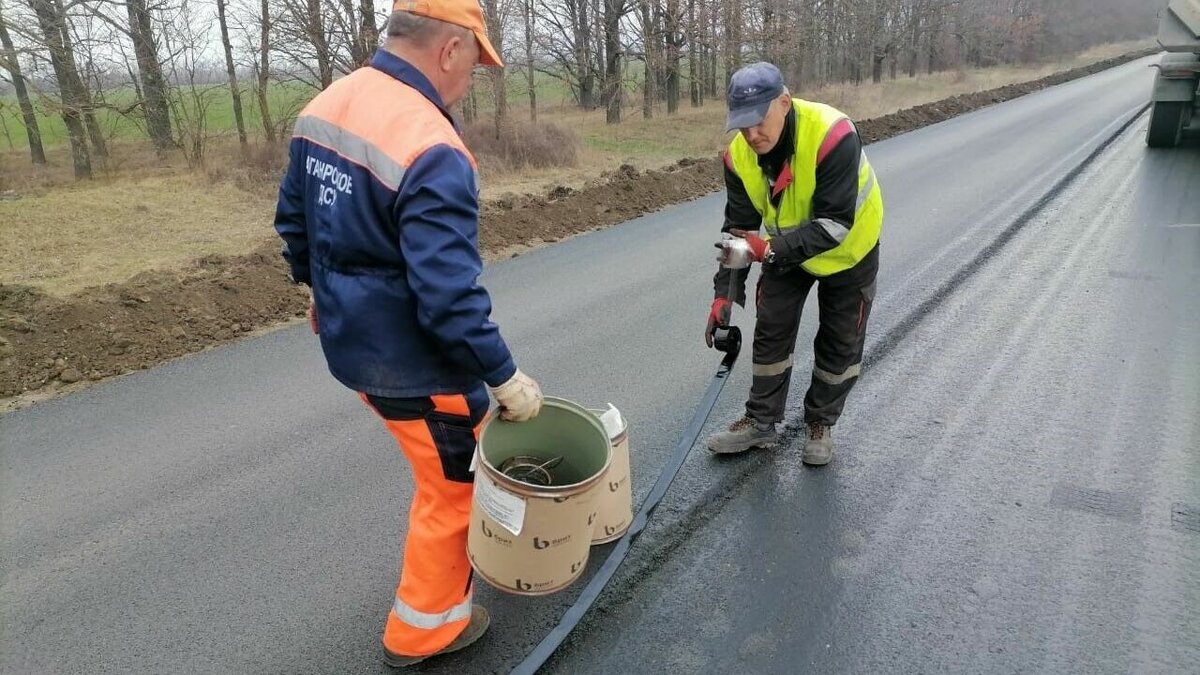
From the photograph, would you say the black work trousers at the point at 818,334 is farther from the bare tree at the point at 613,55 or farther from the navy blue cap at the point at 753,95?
the bare tree at the point at 613,55

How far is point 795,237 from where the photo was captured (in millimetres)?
3127

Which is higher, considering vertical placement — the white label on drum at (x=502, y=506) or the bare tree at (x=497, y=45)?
the bare tree at (x=497, y=45)

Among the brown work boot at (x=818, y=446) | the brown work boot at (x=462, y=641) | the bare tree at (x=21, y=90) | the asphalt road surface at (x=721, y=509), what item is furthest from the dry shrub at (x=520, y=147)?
the brown work boot at (x=462, y=641)

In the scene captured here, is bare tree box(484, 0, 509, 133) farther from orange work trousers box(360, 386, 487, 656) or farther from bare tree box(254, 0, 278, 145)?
orange work trousers box(360, 386, 487, 656)

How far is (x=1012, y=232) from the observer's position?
744 cm

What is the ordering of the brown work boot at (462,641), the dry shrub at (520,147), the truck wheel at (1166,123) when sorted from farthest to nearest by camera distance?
the dry shrub at (520,147) < the truck wheel at (1166,123) < the brown work boot at (462,641)

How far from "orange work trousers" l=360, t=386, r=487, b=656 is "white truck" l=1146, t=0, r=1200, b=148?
13185 mm

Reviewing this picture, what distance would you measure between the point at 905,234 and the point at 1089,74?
30495 millimetres

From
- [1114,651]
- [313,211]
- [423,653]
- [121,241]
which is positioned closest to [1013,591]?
[1114,651]

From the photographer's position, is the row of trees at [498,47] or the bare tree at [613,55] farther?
the bare tree at [613,55]

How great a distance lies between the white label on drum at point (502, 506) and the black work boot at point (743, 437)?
5.89ft

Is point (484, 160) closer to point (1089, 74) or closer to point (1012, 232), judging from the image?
point (1012, 232)

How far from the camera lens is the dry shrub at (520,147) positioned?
1402cm

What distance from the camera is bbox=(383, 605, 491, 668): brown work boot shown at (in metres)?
2.42
